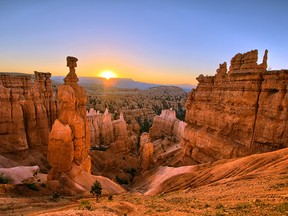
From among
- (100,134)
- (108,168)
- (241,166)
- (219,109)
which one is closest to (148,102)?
(100,134)

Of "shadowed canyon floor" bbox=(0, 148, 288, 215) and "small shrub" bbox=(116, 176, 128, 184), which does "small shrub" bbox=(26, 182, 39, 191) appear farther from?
"small shrub" bbox=(116, 176, 128, 184)

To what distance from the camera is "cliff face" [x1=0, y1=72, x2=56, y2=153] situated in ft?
82.5

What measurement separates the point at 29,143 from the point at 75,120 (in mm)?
12117

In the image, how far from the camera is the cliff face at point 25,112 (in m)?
25.1

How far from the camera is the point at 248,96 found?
18750 mm

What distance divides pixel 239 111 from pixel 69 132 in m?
13.9

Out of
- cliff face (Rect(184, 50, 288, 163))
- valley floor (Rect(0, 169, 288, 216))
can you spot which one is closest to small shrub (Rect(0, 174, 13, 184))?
valley floor (Rect(0, 169, 288, 216))

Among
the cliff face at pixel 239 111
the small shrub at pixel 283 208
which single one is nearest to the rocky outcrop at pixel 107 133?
the cliff face at pixel 239 111

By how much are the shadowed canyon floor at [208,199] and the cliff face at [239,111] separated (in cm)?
354

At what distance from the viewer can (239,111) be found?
764 inches

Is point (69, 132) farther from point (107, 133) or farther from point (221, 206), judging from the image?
point (107, 133)

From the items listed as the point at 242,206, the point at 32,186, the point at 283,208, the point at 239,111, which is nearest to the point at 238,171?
the point at 239,111

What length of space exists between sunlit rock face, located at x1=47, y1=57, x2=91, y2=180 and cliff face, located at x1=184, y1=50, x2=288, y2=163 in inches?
464

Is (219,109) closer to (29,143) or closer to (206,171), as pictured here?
(206,171)
